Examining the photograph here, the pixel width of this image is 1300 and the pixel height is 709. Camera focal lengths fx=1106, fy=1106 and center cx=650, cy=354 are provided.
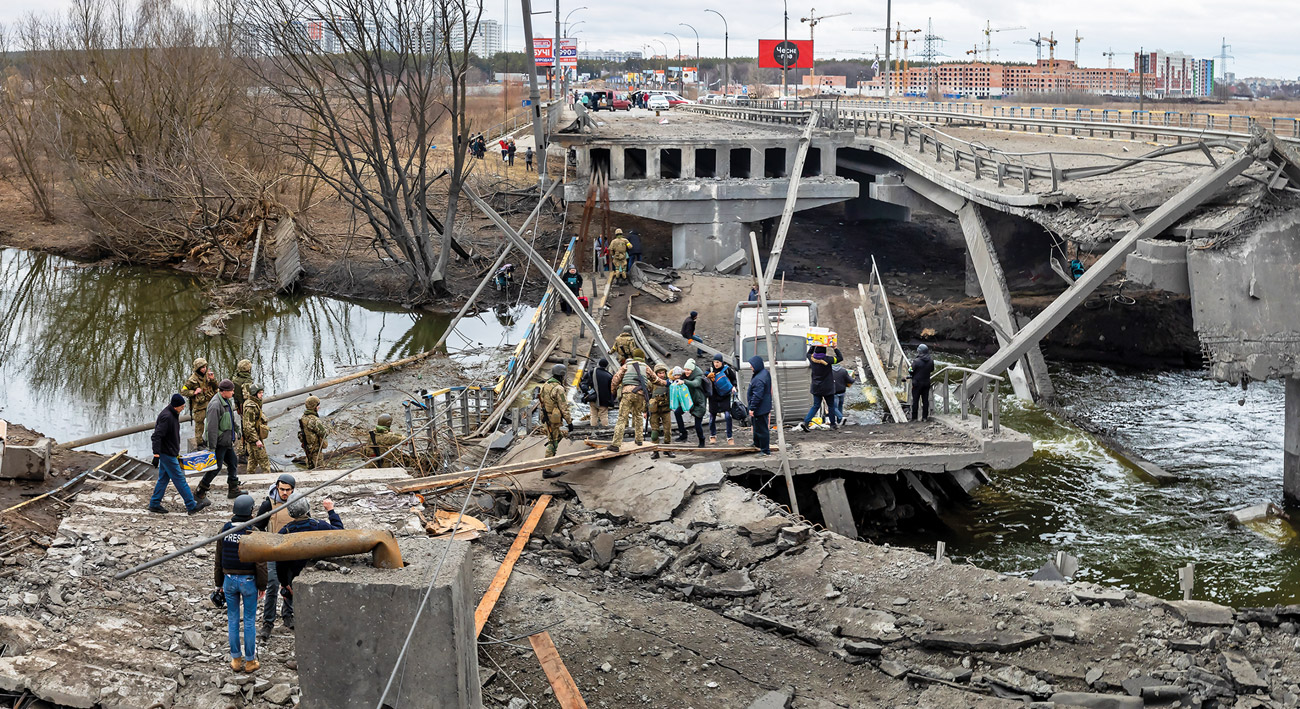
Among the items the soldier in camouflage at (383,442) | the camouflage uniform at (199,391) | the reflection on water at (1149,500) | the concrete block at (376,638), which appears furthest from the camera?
the camouflage uniform at (199,391)

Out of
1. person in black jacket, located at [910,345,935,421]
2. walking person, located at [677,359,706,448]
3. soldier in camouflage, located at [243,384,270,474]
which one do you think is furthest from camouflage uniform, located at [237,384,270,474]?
person in black jacket, located at [910,345,935,421]

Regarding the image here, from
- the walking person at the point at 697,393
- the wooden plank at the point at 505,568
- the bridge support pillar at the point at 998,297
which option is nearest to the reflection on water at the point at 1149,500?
the bridge support pillar at the point at 998,297

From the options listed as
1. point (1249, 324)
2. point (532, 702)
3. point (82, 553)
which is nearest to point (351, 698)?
A: point (532, 702)

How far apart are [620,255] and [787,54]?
37.1m

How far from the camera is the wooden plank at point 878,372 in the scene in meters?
21.3

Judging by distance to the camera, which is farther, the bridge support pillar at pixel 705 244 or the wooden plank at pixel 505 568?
the bridge support pillar at pixel 705 244

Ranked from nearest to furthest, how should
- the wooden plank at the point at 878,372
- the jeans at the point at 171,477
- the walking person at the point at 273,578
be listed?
the walking person at the point at 273,578 < the jeans at the point at 171,477 < the wooden plank at the point at 878,372

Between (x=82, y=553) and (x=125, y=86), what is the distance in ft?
127

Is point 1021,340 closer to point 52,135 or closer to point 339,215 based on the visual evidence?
point 339,215

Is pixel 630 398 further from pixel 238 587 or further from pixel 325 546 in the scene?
pixel 325 546

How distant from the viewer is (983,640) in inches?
402

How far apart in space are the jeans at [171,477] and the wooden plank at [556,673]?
5113 mm

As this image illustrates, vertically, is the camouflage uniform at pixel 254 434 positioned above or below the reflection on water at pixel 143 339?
above

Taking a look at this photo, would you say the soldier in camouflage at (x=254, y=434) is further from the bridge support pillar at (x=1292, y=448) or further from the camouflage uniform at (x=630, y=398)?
the bridge support pillar at (x=1292, y=448)
